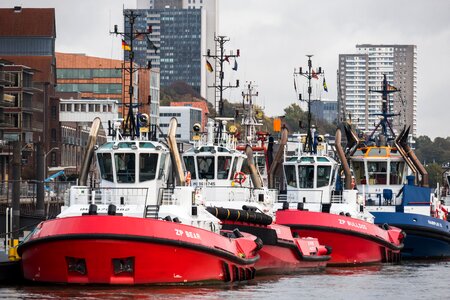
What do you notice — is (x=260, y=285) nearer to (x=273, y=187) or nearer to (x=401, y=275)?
(x=401, y=275)

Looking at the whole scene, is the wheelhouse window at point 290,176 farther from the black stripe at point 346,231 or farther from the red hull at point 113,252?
the red hull at point 113,252

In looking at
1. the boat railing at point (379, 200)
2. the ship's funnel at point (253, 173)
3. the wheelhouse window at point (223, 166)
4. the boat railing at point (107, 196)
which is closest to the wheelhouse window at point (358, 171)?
the boat railing at point (379, 200)

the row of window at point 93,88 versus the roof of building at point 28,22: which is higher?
the roof of building at point 28,22

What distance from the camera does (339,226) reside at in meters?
53.9

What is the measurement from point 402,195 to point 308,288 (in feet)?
67.3

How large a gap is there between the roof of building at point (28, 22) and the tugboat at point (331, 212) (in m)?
79.3

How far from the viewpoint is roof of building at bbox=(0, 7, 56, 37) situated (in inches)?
5443

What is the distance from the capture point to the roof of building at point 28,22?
454ft

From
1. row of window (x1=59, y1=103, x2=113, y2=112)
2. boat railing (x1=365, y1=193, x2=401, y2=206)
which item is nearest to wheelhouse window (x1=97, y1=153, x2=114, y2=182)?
boat railing (x1=365, y1=193, x2=401, y2=206)

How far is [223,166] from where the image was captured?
180ft

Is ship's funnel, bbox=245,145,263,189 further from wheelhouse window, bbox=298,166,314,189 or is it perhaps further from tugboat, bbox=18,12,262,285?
tugboat, bbox=18,12,262,285

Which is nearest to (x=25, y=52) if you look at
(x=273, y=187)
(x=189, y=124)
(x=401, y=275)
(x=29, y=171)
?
(x=29, y=171)

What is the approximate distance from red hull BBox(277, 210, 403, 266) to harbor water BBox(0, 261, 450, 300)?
84 centimetres

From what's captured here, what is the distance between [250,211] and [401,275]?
5.93 metres
